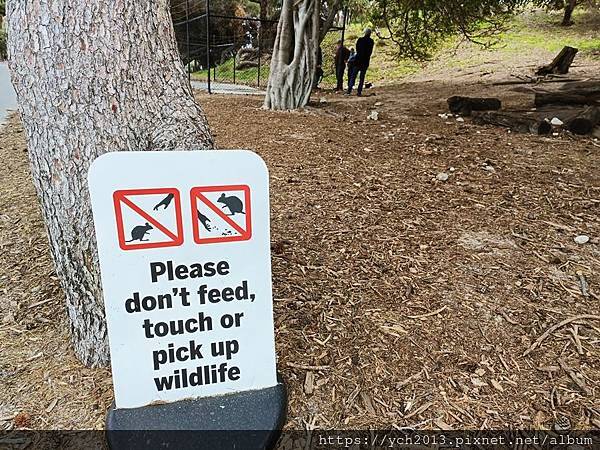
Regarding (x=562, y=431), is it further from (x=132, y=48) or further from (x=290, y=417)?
(x=132, y=48)

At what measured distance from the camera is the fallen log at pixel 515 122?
4883 millimetres

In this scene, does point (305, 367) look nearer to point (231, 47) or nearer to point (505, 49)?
point (505, 49)

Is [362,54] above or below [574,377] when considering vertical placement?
above

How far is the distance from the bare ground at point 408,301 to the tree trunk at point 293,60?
3762 millimetres

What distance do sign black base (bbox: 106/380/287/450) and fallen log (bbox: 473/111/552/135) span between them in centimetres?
475

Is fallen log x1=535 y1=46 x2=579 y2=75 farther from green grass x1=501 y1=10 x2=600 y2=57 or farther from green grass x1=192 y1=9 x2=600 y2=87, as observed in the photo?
green grass x1=501 y1=10 x2=600 y2=57

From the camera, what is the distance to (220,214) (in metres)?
1.26

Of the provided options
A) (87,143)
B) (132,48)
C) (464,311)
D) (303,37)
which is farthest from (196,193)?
(303,37)

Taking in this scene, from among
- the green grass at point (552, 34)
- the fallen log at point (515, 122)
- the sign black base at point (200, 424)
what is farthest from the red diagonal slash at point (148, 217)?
the green grass at point (552, 34)

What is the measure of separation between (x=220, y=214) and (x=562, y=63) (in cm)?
1201

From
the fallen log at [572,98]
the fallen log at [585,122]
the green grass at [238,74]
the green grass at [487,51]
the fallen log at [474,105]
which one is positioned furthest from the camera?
the green grass at [238,74]

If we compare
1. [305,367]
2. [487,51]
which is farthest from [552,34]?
[305,367]

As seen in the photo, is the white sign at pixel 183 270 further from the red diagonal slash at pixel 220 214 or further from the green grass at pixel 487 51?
the green grass at pixel 487 51

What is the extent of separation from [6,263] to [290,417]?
6.40ft
